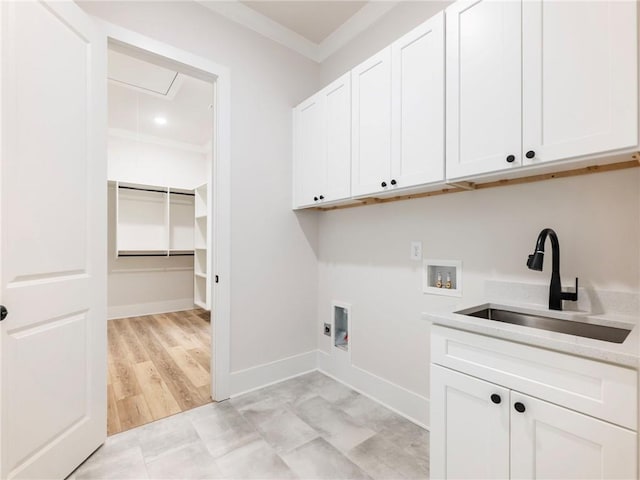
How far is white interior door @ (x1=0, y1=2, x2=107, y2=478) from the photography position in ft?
4.03

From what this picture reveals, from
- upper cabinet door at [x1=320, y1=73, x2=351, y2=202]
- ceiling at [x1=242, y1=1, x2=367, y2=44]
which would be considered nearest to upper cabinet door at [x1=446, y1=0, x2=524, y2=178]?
upper cabinet door at [x1=320, y1=73, x2=351, y2=202]

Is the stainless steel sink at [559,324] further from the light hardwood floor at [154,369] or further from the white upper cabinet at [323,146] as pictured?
the light hardwood floor at [154,369]

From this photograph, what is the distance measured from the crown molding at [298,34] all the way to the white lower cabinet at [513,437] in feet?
7.82

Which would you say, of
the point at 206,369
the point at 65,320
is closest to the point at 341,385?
the point at 206,369

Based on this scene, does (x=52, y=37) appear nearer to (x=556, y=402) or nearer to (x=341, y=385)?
(x=556, y=402)

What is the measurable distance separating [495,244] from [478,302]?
1.06ft

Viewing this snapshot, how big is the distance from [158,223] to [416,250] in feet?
14.5

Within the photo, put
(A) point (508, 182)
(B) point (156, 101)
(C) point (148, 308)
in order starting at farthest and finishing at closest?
1. (C) point (148, 308)
2. (B) point (156, 101)
3. (A) point (508, 182)

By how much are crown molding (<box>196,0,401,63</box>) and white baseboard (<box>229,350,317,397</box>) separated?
2.63m

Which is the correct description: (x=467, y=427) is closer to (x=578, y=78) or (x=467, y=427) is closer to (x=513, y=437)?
(x=513, y=437)

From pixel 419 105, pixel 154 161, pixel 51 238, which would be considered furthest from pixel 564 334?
pixel 154 161

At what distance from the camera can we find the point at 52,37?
140 cm

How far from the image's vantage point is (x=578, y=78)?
1.10 metres

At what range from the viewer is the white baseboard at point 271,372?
2291mm
